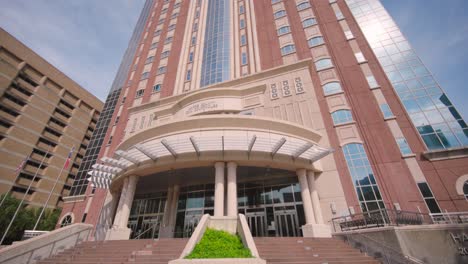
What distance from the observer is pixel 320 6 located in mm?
32094

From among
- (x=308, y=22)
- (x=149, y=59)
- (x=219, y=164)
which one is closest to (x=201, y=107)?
(x=219, y=164)

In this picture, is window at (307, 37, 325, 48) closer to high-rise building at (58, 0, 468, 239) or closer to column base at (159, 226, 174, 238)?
high-rise building at (58, 0, 468, 239)

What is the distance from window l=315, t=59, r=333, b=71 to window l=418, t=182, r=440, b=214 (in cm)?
1580

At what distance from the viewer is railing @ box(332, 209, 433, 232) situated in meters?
12.7

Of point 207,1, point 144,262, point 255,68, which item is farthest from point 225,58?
point 144,262

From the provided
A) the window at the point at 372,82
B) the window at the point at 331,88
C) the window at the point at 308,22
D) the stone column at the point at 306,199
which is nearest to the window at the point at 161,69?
the window at the point at 308,22

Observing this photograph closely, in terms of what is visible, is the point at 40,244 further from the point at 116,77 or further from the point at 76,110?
the point at 76,110

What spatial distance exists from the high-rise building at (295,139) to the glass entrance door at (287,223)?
87 mm

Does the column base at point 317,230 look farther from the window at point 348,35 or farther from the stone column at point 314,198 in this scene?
the window at point 348,35

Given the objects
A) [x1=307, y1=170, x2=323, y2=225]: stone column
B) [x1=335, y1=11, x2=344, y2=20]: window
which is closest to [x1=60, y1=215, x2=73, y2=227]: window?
[x1=307, y1=170, x2=323, y2=225]: stone column

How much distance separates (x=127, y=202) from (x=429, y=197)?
2499 centimetres

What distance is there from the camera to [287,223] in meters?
18.5

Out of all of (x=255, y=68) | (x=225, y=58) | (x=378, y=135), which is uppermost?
(x=225, y=58)

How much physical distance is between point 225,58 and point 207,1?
20707 millimetres
